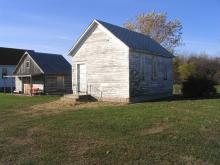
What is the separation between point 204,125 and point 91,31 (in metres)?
15.4

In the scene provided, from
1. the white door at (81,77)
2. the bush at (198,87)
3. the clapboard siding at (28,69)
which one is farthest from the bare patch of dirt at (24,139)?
the clapboard siding at (28,69)

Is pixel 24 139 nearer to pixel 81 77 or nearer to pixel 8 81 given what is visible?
pixel 81 77

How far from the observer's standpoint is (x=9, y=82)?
5966 cm

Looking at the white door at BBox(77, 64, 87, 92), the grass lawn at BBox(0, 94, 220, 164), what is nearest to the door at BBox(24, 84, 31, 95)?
the white door at BBox(77, 64, 87, 92)

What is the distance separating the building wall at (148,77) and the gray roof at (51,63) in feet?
54.2

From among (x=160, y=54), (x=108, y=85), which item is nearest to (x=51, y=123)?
(x=108, y=85)

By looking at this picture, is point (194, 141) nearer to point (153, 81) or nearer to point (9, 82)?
point (153, 81)

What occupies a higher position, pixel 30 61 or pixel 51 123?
pixel 30 61

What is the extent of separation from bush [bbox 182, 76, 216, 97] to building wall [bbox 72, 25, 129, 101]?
6528 mm

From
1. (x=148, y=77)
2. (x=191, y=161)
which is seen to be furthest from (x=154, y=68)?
(x=191, y=161)

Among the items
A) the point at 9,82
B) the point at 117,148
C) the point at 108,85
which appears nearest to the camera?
the point at 117,148

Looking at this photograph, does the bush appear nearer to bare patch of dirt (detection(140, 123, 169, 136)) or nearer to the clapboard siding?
bare patch of dirt (detection(140, 123, 169, 136))

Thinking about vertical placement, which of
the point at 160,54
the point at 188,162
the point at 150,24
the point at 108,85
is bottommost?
the point at 188,162

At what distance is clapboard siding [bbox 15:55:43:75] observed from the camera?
4424 cm
